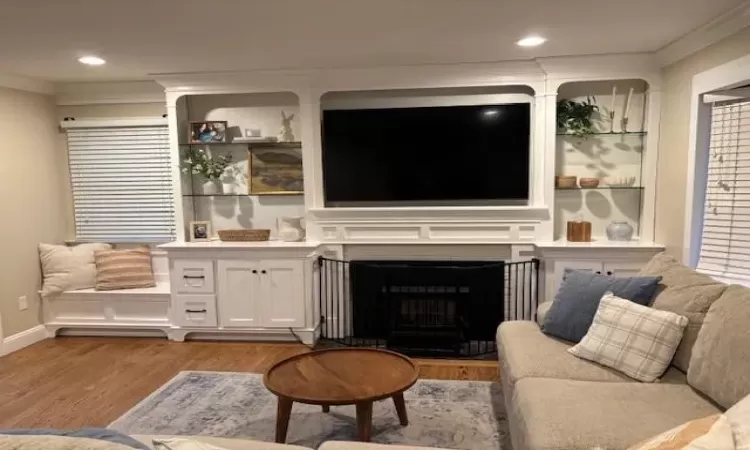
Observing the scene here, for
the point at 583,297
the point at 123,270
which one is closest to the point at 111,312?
the point at 123,270

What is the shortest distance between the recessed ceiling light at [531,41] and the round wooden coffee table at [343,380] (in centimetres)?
215

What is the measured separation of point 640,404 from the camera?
2.10 m

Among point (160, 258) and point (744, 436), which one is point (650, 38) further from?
point (160, 258)

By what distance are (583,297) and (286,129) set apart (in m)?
2.90

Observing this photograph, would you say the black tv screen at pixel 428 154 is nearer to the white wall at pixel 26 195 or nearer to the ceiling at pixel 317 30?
the ceiling at pixel 317 30

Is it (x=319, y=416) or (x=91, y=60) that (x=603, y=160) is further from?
(x=91, y=60)

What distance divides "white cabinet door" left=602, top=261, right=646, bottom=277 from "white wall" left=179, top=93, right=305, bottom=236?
259 centimetres

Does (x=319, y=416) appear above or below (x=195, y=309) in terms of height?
below

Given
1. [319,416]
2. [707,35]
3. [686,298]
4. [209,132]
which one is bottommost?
[319,416]

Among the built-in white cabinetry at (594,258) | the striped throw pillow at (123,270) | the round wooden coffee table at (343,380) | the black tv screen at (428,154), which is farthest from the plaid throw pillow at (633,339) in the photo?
the striped throw pillow at (123,270)

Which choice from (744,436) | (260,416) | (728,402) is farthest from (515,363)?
(260,416)

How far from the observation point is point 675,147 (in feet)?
12.4

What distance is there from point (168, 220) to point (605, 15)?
13.1 ft

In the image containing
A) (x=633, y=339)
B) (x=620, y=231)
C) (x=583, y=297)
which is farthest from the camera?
(x=620, y=231)
